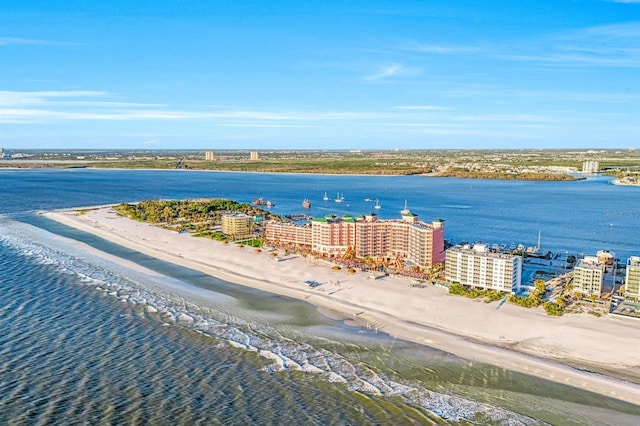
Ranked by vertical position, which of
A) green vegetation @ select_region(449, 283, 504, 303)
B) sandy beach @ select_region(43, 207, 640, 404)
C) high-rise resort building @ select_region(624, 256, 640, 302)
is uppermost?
high-rise resort building @ select_region(624, 256, 640, 302)

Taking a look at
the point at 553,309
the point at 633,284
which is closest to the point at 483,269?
the point at 553,309

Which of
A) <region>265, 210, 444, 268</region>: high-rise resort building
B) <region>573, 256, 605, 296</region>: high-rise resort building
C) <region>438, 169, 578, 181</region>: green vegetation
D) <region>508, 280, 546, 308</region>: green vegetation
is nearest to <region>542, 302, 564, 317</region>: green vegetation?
<region>508, 280, 546, 308</region>: green vegetation

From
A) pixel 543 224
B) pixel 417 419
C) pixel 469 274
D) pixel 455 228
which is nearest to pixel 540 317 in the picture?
pixel 469 274

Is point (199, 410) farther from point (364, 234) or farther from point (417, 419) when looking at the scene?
point (364, 234)

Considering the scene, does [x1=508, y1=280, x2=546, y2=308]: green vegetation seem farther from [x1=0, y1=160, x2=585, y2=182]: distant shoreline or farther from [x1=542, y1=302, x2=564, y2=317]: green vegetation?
[x1=0, y1=160, x2=585, y2=182]: distant shoreline

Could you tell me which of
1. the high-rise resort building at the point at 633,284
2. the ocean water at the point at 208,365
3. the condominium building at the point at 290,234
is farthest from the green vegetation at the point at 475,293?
the condominium building at the point at 290,234

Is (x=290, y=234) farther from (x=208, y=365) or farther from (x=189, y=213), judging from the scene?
(x=208, y=365)
